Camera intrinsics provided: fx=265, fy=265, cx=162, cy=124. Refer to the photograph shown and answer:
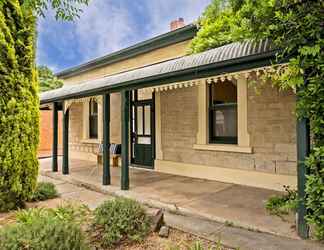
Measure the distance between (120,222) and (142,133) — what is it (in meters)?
6.18

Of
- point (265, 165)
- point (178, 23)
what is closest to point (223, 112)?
point (265, 165)

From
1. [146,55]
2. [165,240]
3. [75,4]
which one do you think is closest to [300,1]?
[75,4]

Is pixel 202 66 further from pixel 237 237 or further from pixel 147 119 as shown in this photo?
pixel 147 119

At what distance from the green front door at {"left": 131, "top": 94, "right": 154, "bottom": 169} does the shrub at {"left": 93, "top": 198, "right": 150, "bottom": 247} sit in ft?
17.2

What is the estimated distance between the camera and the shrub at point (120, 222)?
3.61m

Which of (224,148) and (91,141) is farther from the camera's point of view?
(91,141)

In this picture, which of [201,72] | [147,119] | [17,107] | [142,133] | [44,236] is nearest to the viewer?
[44,236]

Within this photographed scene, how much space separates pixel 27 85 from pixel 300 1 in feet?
16.3

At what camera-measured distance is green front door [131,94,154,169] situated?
937cm

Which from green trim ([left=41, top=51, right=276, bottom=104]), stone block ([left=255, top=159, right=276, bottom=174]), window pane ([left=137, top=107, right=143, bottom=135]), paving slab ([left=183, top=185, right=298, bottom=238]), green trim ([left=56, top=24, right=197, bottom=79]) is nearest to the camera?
green trim ([left=41, top=51, right=276, bottom=104])

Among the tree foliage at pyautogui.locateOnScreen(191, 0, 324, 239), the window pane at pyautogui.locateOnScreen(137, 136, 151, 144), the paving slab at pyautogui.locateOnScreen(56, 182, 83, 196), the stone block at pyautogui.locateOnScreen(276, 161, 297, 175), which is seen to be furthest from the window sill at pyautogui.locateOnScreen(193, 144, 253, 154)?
the paving slab at pyautogui.locateOnScreen(56, 182, 83, 196)

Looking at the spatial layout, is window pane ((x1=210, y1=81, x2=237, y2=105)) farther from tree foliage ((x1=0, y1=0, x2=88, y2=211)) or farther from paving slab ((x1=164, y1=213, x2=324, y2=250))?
tree foliage ((x1=0, y1=0, x2=88, y2=211))

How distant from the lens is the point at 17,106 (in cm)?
513

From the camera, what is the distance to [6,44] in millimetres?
4961
